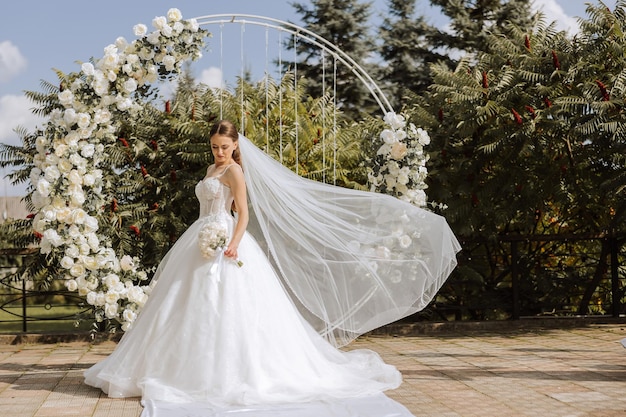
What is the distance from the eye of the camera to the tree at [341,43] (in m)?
23.1

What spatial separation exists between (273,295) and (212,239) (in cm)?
65

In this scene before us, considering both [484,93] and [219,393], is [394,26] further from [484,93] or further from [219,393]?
[219,393]

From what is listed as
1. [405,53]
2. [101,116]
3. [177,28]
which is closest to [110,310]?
[101,116]

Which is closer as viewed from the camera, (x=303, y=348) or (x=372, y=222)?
(x=303, y=348)

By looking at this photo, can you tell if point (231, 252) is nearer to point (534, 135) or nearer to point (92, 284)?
point (92, 284)

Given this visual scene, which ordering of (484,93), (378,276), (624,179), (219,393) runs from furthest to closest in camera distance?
(484,93), (624,179), (378,276), (219,393)

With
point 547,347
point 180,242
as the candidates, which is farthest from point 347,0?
point 180,242

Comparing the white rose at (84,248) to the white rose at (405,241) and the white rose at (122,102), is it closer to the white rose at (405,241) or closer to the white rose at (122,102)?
the white rose at (122,102)

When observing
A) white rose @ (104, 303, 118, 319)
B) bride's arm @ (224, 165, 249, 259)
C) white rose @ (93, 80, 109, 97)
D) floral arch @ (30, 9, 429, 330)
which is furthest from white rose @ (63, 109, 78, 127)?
bride's arm @ (224, 165, 249, 259)

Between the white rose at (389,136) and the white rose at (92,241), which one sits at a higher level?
the white rose at (389,136)

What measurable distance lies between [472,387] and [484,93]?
500 cm

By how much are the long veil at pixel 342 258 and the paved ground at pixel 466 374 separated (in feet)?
2.28

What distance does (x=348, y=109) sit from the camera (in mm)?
23375

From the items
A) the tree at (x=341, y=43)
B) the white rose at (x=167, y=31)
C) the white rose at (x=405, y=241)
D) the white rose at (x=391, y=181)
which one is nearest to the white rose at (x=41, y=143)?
the white rose at (x=167, y=31)
